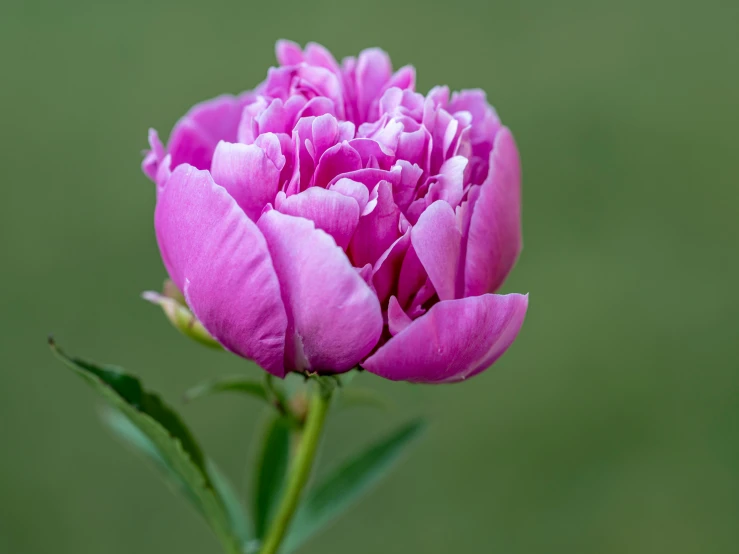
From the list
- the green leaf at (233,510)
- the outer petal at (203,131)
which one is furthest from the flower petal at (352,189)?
the green leaf at (233,510)

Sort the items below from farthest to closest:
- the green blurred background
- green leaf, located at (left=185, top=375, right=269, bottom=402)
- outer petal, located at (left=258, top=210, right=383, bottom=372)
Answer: the green blurred background, green leaf, located at (left=185, top=375, right=269, bottom=402), outer petal, located at (left=258, top=210, right=383, bottom=372)

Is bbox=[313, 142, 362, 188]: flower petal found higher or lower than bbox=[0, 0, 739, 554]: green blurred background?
higher

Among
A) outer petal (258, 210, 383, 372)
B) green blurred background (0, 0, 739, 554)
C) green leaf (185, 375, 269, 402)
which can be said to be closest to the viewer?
outer petal (258, 210, 383, 372)

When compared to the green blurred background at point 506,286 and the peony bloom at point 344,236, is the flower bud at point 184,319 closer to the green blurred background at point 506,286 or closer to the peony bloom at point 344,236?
the peony bloom at point 344,236

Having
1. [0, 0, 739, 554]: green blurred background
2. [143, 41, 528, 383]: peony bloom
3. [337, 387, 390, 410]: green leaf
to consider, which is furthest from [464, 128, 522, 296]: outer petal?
[0, 0, 739, 554]: green blurred background

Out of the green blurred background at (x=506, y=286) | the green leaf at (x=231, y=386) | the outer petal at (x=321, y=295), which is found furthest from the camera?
the green blurred background at (x=506, y=286)

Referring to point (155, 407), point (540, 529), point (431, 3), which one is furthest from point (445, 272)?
point (431, 3)

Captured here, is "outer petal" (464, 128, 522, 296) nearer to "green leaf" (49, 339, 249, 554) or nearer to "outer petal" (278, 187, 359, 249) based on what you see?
"outer petal" (278, 187, 359, 249)
